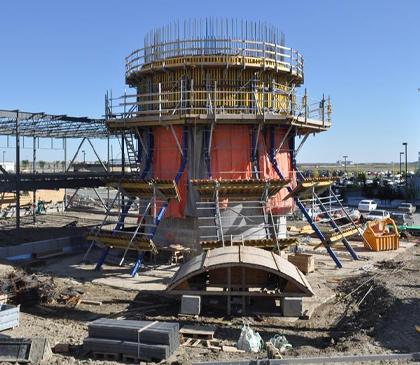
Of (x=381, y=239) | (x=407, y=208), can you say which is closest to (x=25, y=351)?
(x=381, y=239)

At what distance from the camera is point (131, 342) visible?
12688mm

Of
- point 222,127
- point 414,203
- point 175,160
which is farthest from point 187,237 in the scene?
point 414,203

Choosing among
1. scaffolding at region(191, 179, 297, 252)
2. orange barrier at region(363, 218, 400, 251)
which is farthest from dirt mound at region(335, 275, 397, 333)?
orange barrier at region(363, 218, 400, 251)

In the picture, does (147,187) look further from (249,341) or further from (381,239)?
(381,239)

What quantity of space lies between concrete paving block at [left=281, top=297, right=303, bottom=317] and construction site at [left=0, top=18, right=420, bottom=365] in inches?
1.2

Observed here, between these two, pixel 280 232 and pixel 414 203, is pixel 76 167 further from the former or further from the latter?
pixel 414 203

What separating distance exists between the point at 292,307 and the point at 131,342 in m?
5.45

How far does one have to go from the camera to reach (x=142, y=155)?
1052 inches

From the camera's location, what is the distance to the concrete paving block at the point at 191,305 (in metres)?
16.0

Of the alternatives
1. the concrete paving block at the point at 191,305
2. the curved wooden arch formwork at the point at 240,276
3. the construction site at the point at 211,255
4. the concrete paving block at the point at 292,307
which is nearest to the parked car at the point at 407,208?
the construction site at the point at 211,255

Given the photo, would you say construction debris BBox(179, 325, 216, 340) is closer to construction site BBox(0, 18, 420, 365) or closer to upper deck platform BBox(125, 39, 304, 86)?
construction site BBox(0, 18, 420, 365)

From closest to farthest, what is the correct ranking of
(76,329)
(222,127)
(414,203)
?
(76,329) < (222,127) < (414,203)

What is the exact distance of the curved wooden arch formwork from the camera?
Result: 1583 cm

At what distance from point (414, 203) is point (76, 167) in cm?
3785
